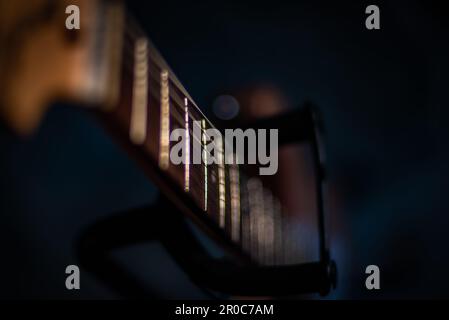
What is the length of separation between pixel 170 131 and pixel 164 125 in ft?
0.04

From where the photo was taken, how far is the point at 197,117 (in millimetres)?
342

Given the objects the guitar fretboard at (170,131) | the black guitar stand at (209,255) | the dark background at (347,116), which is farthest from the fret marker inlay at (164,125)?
the dark background at (347,116)

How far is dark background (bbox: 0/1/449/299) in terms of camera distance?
76 cm

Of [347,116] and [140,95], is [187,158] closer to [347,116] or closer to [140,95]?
[140,95]

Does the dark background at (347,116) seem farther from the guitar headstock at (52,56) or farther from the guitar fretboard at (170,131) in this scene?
the guitar headstock at (52,56)

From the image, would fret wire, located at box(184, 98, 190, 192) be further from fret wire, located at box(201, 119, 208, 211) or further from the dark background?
the dark background

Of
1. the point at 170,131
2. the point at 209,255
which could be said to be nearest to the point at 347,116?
the point at 209,255

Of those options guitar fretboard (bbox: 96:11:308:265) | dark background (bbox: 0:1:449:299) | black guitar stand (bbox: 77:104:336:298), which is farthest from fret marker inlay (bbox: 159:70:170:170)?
dark background (bbox: 0:1:449:299)

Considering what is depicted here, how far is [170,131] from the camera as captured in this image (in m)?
0.28

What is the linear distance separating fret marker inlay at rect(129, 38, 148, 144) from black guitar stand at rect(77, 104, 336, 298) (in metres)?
0.20

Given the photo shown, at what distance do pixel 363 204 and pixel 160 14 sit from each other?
25.3 inches
